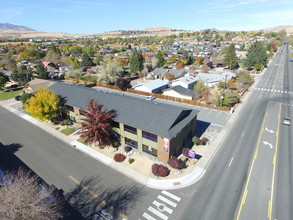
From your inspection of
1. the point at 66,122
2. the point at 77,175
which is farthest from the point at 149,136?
the point at 66,122

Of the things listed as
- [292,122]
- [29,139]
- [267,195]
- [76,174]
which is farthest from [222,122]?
[29,139]

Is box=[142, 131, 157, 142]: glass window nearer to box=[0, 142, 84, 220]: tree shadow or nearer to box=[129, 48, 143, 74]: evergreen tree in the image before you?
box=[0, 142, 84, 220]: tree shadow

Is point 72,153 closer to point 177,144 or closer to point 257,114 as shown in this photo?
point 177,144

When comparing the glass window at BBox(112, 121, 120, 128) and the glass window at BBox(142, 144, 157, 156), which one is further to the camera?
the glass window at BBox(112, 121, 120, 128)

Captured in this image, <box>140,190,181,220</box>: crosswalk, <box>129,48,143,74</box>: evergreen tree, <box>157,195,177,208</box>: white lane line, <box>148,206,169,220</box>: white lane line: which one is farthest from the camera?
<box>129,48,143,74</box>: evergreen tree

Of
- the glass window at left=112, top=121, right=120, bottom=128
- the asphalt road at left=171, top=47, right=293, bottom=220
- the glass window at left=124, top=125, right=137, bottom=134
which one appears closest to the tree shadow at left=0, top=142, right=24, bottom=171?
the glass window at left=112, top=121, right=120, bottom=128

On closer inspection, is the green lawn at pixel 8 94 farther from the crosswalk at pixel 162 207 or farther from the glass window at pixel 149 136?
the crosswalk at pixel 162 207

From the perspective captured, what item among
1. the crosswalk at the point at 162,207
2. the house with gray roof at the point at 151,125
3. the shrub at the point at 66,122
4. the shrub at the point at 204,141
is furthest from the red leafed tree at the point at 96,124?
the shrub at the point at 204,141
